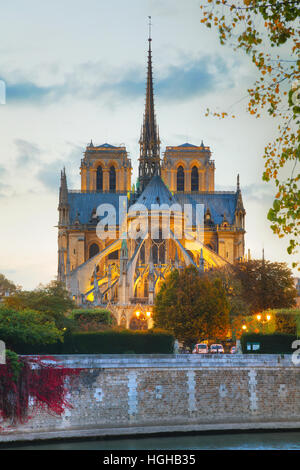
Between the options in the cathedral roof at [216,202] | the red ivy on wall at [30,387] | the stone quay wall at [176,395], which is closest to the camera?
the red ivy on wall at [30,387]

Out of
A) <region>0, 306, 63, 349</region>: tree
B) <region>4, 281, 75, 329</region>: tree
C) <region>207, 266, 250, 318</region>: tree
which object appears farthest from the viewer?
<region>207, 266, 250, 318</region>: tree

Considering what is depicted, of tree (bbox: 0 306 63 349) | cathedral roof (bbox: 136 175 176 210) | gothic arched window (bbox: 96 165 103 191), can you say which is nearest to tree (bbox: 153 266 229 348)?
tree (bbox: 0 306 63 349)

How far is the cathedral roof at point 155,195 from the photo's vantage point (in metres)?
67.6

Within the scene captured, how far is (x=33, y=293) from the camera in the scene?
4291 cm

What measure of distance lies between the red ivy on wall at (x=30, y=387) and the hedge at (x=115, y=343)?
3207 mm

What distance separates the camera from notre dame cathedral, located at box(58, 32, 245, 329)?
6016 centimetres

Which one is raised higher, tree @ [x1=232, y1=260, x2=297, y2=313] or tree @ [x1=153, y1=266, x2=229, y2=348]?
tree @ [x1=232, y1=260, x2=297, y2=313]

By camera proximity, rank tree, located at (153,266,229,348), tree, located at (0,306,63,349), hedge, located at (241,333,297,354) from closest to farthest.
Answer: tree, located at (0,306,63,349) → hedge, located at (241,333,297,354) → tree, located at (153,266,229,348)

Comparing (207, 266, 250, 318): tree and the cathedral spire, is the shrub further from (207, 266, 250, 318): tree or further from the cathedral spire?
the cathedral spire

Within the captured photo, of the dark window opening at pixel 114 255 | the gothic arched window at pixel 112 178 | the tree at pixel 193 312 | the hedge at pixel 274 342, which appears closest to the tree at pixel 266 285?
the tree at pixel 193 312

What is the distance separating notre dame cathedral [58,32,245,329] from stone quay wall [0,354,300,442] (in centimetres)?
2457

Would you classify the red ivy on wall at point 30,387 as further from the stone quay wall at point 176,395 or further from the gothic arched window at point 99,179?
the gothic arched window at point 99,179
